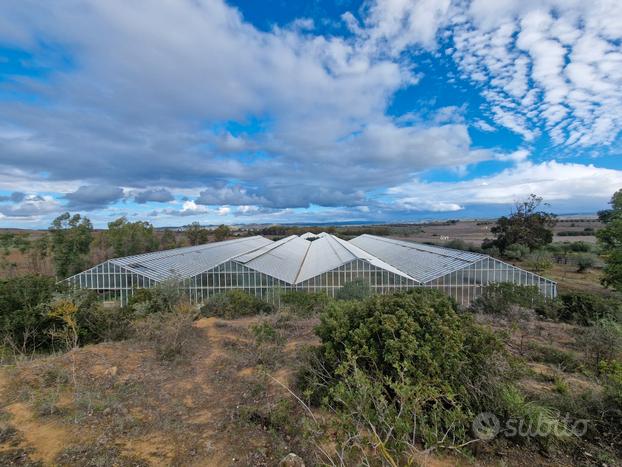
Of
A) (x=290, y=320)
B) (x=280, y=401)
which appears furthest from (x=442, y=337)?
(x=290, y=320)

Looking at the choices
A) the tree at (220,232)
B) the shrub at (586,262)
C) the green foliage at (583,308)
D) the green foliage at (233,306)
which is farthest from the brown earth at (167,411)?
the tree at (220,232)

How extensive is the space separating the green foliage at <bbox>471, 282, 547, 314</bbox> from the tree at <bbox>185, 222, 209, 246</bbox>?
47.0 metres

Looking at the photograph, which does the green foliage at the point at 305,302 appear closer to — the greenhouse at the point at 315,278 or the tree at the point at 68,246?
the greenhouse at the point at 315,278

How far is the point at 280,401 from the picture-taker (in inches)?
193

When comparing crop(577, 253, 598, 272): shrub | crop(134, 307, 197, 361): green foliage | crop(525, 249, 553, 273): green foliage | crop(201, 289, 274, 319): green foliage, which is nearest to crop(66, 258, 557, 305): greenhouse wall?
crop(201, 289, 274, 319): green foliage

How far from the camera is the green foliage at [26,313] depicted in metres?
8.51

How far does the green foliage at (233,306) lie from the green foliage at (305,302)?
106 centimetres

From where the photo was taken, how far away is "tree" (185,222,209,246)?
52.5 meters

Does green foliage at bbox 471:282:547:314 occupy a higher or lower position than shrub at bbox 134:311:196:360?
lower

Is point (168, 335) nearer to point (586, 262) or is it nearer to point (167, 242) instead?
point (586, 262)

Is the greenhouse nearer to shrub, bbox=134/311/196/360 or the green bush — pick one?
shrub, bbox=134/311/196/360
